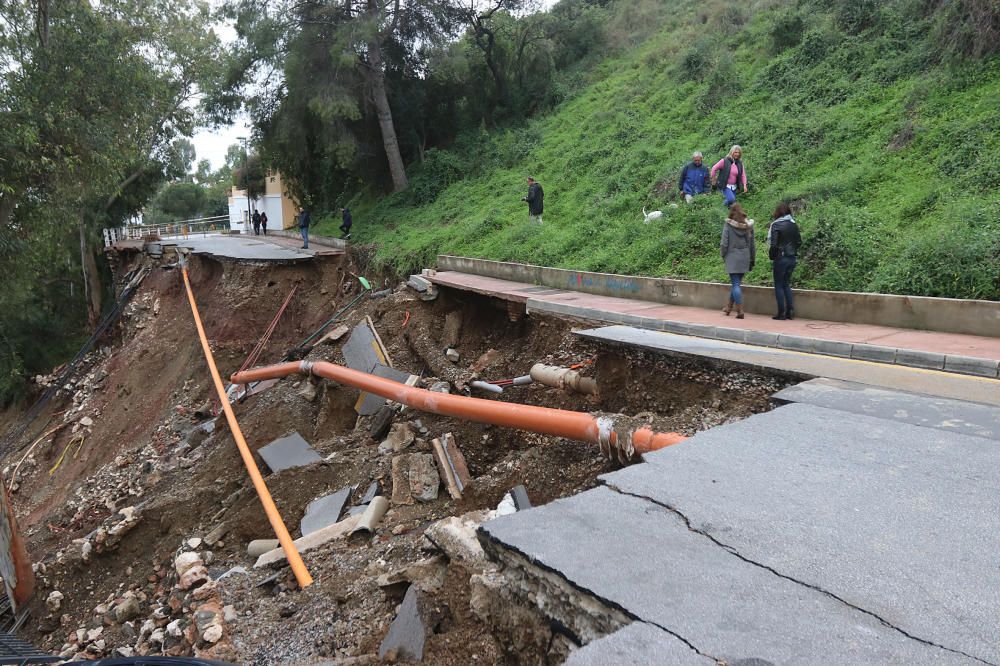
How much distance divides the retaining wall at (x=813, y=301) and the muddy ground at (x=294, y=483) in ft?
5.26

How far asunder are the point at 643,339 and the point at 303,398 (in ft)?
22.7

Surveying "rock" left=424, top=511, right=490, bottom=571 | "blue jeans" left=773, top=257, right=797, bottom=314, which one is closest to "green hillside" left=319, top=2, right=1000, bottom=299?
"blue jeans" left=773, top=257, right=797, bottom=314

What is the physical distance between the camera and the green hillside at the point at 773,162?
830 cm

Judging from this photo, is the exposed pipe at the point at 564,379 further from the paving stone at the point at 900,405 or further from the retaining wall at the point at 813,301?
the retaining wall at the point at 813,301

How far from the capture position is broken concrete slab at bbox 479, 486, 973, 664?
207 centimetres

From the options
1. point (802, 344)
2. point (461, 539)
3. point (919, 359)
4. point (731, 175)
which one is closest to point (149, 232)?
point (731, 175)

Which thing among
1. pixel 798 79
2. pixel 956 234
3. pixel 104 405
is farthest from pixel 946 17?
pixel 104 405

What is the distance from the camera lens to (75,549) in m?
9.26

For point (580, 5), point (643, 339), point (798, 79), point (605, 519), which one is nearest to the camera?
point (605, 519)

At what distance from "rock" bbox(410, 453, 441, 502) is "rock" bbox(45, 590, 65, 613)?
18.0ft

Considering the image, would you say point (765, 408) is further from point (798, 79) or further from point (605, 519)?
point (798, 79)

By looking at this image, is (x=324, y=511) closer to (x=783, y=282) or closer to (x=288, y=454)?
(x=288, y=454)

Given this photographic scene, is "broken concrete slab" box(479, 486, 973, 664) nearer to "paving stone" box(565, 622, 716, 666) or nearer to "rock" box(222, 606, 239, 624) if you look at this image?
"paving stone" box(565, 622, 716, 666)

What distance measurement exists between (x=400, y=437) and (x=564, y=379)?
2.26 m
